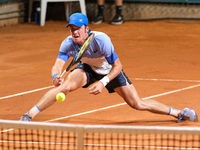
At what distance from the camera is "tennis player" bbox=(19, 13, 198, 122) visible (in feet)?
13.4

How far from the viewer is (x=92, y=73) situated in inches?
179

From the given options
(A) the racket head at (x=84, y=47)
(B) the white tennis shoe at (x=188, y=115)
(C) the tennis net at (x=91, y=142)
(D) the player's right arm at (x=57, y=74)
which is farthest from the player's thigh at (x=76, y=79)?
(B) the white tennis shoe at (x=188, y=115)

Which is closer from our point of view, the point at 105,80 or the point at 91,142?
the point at 91,142

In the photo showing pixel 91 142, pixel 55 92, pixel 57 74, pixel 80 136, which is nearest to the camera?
pixel 80 136

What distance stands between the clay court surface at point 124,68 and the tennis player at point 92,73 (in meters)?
0.36

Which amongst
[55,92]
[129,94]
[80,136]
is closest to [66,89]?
[55,92]

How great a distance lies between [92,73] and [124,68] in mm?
2798

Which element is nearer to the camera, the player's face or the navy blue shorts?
the player's face

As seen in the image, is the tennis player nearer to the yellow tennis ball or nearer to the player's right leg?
the player's right leg

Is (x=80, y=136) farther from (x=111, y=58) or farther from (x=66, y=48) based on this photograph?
(x=66, y=48)

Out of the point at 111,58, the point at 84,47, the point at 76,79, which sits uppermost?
the point at 84,47

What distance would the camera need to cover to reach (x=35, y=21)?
12.0 m

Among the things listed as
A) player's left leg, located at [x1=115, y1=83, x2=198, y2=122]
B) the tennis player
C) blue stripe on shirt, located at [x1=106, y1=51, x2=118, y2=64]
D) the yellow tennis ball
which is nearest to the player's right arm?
the tennis player

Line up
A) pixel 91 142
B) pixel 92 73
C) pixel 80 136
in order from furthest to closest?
pixel 92 73 → pixel 91 142 → pixel 80 136
